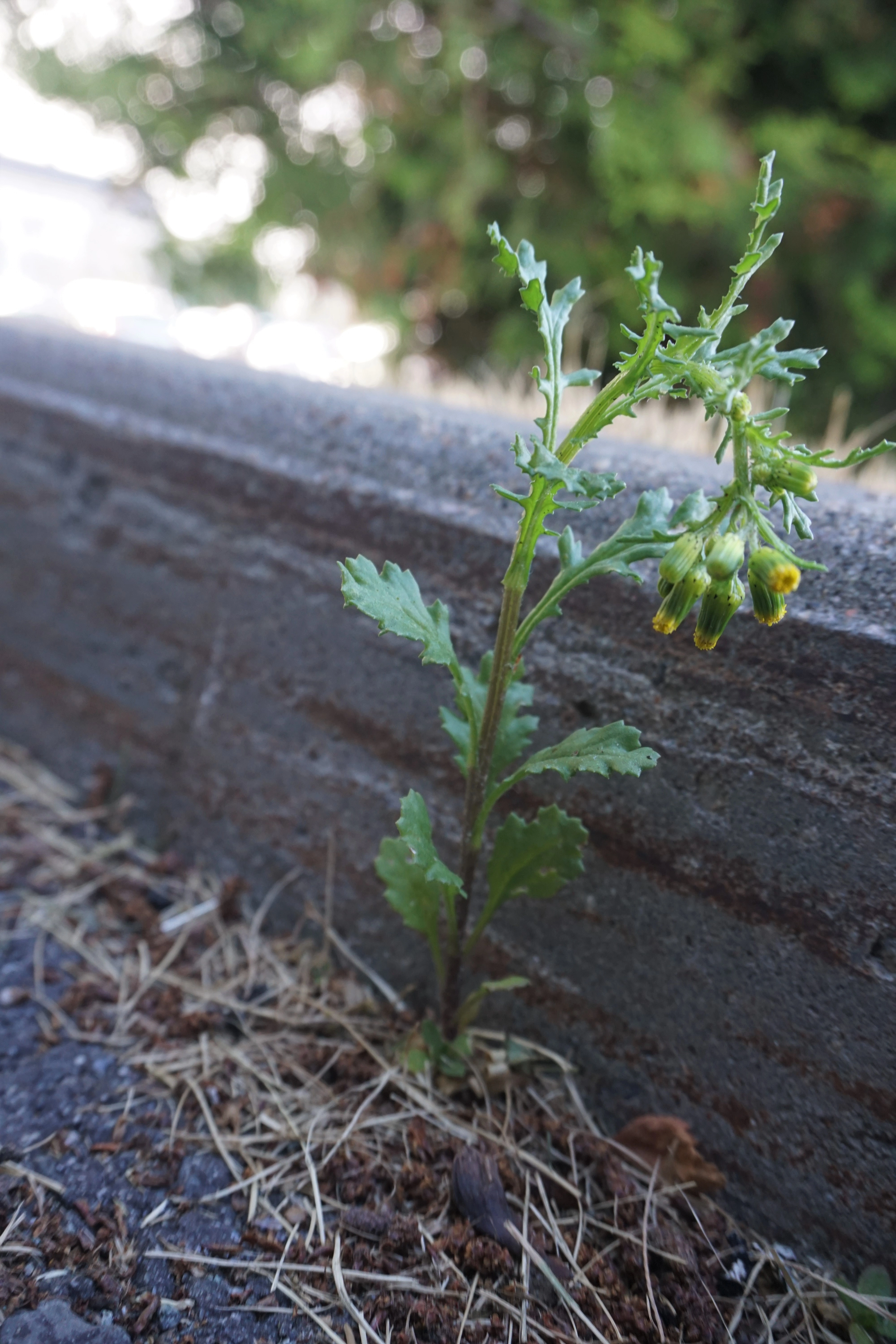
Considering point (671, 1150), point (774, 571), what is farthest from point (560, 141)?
point (671, 1150)

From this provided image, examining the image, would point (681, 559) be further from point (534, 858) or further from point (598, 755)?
point (534, 858)

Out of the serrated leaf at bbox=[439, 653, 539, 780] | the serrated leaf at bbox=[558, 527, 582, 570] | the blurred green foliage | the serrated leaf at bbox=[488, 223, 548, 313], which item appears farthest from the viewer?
the blurred green foliage

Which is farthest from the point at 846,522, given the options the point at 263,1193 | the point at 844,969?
the point at 263,1193

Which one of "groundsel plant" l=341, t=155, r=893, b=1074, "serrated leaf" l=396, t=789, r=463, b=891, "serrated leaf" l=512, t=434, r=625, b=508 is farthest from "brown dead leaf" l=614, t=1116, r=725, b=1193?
"serrated leaf" l=512, t=434, r=625, b=508

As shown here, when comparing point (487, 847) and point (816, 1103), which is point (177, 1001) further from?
point (816, 1103)

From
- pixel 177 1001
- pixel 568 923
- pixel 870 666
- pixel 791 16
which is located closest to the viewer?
pixel 870 666

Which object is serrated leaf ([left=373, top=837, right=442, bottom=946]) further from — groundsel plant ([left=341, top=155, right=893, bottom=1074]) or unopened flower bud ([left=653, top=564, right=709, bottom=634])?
unopened flower bud ([left=653, top=564, right=709, bottom=634])

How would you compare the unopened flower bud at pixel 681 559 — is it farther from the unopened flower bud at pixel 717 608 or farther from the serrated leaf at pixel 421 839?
the serrated leaf at pixel 421 839
